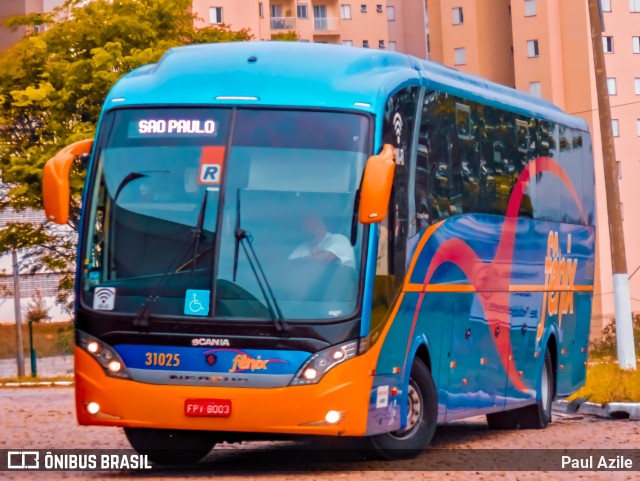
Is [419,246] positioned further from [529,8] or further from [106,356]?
[529,8]

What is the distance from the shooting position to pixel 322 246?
1320cm

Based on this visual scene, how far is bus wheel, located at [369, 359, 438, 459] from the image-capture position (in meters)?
14.5

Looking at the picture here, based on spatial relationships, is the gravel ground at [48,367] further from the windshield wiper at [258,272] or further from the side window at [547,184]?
the windshield wiper at [258,272]

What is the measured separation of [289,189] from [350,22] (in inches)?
3885

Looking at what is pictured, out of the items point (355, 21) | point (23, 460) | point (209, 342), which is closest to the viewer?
point (209, 342)

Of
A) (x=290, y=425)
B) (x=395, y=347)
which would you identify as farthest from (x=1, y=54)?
(x=395, y=347)

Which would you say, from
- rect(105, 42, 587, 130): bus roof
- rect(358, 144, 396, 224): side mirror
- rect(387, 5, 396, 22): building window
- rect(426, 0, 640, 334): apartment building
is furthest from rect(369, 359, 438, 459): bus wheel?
rect(387, 5, 396, 22): building window

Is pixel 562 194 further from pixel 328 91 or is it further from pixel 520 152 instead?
pixel 328 91

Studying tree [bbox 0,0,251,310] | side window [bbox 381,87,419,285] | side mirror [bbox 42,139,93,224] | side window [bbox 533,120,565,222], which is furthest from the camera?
tree [bbox 0,0,251,310]

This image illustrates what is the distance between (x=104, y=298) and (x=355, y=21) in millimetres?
98801

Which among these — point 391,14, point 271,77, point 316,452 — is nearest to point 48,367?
point 316,452

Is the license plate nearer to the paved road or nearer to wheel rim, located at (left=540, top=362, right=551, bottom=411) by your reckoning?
the paved road

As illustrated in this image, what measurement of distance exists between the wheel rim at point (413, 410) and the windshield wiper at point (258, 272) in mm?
2193

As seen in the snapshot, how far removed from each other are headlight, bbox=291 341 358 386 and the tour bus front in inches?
0.4
